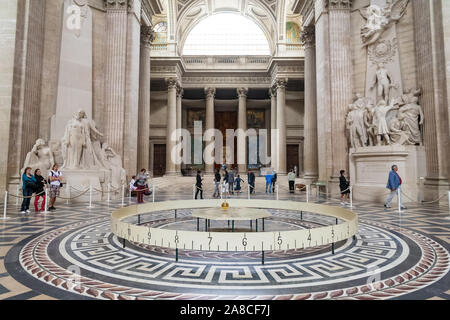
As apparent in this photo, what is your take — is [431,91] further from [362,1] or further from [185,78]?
[185,78]

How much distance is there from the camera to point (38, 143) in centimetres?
845

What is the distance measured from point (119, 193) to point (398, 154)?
985 centimetres

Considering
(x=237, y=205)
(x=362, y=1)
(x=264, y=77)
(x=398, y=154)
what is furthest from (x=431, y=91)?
(x=264, y=77)

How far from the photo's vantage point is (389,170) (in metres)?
8.52

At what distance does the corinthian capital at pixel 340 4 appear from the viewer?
1098 centimetres

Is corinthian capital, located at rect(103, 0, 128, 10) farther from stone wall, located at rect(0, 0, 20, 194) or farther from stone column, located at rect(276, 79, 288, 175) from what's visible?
stone column, located at rect(276, 79, 288, 175)

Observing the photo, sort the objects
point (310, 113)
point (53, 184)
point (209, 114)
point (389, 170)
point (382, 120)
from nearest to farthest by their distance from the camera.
→ 1. point (53, 184)
2. point (389, 170)
3. point (382, 120)
4. point (310, 113)
5. point (209, 114)

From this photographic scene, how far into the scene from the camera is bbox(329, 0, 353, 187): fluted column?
10711 millimetres

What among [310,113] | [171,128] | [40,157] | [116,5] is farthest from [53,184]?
[171,128]

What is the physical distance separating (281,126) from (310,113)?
6.37 metres

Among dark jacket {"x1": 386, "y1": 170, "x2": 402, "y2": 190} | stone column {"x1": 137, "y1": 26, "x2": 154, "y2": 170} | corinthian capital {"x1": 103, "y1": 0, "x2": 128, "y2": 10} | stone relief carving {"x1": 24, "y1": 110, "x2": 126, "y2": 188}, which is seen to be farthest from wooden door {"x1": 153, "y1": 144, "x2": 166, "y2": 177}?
dark jacket {"x1": 386, "y1": 170, "x2": 402, "y2": 190}

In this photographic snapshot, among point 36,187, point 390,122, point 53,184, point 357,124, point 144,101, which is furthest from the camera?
point 144,101

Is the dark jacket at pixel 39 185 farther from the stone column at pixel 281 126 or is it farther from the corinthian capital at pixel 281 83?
the corinthian capital at pixel 281 83

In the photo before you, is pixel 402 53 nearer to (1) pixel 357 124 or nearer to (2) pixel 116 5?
(1) pixel 357 124
